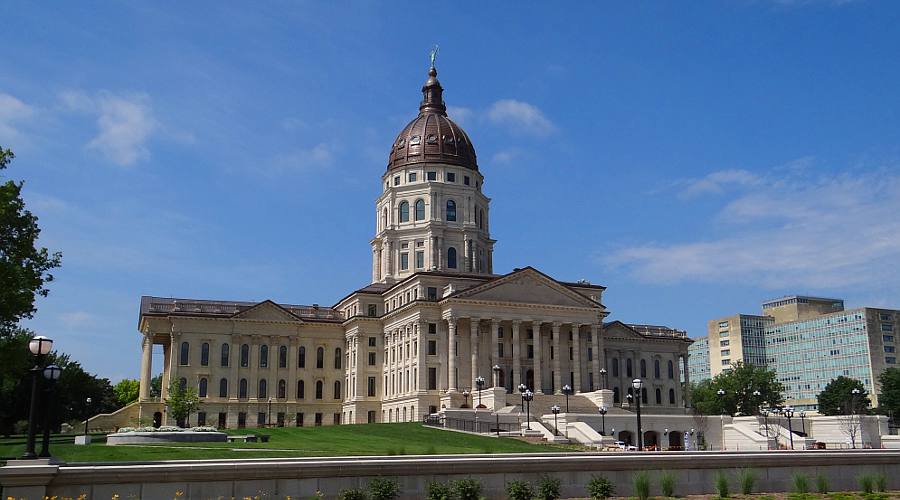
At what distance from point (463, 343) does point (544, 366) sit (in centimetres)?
924

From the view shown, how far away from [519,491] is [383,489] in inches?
140

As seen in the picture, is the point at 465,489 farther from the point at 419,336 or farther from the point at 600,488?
the point at 419,336

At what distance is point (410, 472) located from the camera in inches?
862

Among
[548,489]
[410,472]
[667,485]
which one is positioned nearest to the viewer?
[410,472]

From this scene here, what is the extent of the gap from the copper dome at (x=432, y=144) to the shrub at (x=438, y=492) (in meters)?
84.5

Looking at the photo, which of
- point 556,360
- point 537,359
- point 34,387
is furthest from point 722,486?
point 556,360

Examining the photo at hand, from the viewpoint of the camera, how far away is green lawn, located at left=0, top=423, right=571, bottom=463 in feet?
129

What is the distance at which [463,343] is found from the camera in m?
86.8

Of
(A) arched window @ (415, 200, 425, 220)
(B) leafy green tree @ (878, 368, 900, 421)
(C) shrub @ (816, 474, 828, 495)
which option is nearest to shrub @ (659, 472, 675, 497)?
(C) shrub @ (816, 474, 828, 495)

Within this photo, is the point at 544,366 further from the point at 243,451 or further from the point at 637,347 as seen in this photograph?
the point at 243,451

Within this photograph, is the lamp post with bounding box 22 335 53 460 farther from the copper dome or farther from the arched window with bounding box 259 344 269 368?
the copper dome

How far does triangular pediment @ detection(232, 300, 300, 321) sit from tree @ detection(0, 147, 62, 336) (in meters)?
52.4

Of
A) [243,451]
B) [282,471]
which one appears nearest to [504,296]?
[243,451]

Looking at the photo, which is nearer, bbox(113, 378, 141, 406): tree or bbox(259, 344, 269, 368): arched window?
bbox(259, 344, 269, 368): arched window
